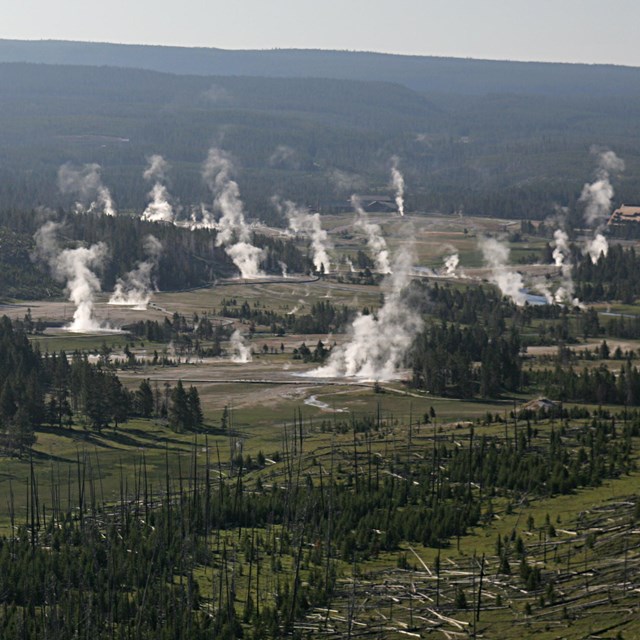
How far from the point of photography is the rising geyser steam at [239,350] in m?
176

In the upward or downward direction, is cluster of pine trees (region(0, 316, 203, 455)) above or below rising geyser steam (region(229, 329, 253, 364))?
below

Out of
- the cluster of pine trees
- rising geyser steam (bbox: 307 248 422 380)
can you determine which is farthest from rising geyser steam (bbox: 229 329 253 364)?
the cluster of pine trees

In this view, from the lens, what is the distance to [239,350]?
180500 millimetres

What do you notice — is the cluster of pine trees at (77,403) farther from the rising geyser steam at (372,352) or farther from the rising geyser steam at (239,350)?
the rising geyser steam at (239,350)

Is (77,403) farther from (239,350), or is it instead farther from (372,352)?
(239,350)

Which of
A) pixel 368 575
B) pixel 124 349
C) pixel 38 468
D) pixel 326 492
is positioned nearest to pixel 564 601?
pixel 368 575

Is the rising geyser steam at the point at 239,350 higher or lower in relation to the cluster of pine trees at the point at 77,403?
higher

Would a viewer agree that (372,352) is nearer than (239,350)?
Yes

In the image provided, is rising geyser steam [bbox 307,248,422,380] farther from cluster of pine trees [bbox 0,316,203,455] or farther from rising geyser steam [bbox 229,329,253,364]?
cluster of pine trees [bbox 0,316,203,455]

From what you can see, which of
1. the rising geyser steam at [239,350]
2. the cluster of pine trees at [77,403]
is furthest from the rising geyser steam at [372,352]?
the cluster of pine trees at [77,403]

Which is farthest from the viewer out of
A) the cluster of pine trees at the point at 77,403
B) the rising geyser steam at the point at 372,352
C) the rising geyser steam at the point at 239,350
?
the rising geyser steam at the point at 239,350

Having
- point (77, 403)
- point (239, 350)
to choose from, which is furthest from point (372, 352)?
point (77, 403)

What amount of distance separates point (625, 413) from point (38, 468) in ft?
149

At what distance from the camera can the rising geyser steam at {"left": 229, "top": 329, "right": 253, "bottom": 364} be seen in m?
176
